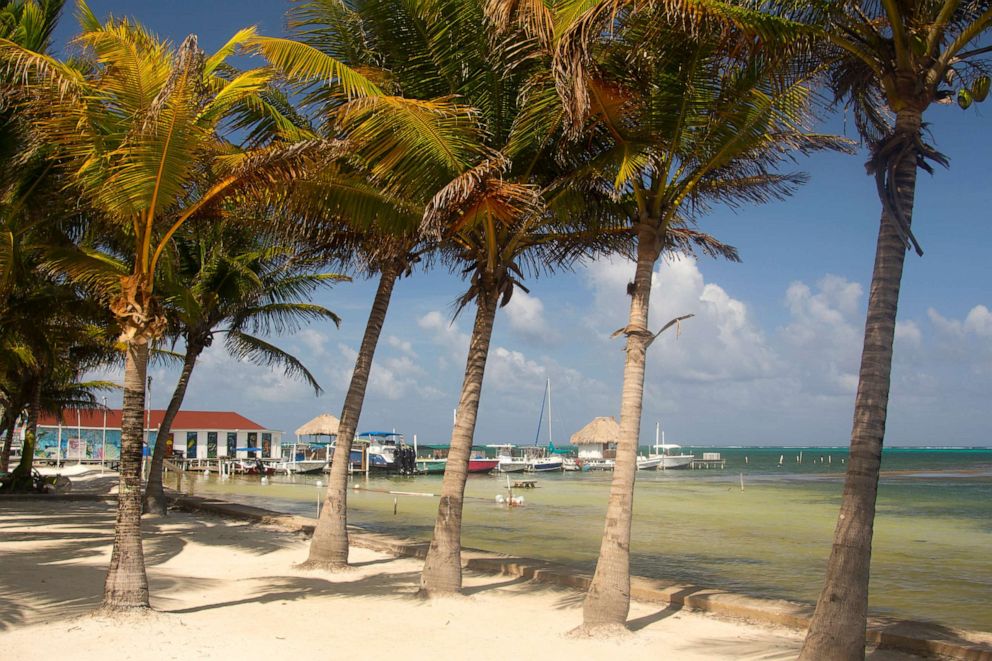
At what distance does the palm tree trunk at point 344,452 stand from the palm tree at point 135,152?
3384 mm

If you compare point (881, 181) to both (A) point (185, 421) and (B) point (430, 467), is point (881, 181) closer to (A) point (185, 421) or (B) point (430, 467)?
(A) point (185, 421)

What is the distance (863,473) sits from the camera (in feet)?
19.0

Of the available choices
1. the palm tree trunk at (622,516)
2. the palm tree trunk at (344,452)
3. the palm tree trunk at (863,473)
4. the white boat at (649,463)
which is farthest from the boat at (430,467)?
the palm tree trunk at (863,473)

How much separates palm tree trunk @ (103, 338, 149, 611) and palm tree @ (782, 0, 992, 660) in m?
5.61

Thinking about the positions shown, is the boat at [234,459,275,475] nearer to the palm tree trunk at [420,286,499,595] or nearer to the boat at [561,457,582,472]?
the boat at [561,457,582,472]

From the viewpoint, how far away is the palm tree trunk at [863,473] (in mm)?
5777

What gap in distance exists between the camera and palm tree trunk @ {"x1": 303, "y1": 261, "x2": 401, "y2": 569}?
1095cm

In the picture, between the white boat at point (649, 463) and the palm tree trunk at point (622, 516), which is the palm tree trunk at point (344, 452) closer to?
the palm tree trunk at point (622, 516)

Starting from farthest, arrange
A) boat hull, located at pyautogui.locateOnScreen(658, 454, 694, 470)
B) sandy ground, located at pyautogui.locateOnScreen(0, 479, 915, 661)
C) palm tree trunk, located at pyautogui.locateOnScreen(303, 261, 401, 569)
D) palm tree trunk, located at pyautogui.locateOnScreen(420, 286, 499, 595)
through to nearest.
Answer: boat hull, located at pyautogui.locateOnScreen(658, 454, 694, 470) < palm tree trunk, located at pyautogui.locateOnScreen(303, 261, 401, 569) < palm tree trunk, located at pyautogui.locateOnScreen(420, 286, 499, 595) < sandy ground, located at pyautogui.locateOnScreen(0, 479, 915, 661)

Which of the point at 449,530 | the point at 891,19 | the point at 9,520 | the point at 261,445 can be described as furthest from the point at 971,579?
the point at 261,445

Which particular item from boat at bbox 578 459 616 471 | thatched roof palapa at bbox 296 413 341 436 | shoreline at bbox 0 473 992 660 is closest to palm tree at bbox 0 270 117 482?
shoreline at bbox 0 473 992 660

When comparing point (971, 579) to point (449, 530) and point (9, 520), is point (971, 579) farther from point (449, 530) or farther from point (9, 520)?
point (9, 520)

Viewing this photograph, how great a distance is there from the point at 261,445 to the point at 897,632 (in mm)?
58287

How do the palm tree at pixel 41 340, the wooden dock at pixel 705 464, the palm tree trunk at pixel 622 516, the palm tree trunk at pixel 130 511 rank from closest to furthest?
1. the palm tree trunk at pixel 130 511
2. the palm tree trunk at pixel 622 516
3. the palm tree at pixel 41 340
4. the wooden dock at pixel 705 464
